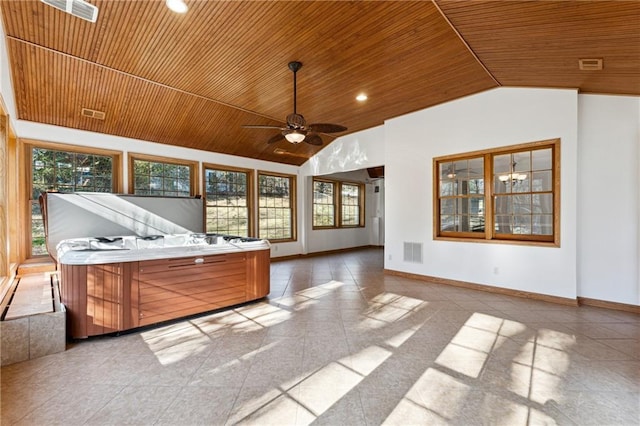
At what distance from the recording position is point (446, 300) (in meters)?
4.07

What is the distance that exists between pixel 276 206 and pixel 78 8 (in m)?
5.47

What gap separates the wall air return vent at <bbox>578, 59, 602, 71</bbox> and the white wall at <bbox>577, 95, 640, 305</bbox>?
933mm

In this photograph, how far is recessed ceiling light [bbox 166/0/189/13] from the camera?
8.44 ft

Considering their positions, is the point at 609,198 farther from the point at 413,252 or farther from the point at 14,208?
the point at 14,208

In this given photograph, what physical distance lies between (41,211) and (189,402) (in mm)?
4421

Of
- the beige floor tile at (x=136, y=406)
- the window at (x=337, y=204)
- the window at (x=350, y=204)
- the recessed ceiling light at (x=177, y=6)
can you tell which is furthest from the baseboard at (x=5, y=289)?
the window at (x=350, y=204)

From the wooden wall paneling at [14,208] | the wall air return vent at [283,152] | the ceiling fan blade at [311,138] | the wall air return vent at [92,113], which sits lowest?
the wooden wall paneling at [14,208]

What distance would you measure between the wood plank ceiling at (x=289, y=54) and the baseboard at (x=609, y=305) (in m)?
2.69

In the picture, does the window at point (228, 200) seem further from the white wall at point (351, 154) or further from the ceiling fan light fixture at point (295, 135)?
the ceiling fan light fixture at point (295, 135)

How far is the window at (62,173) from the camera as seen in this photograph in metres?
4.40

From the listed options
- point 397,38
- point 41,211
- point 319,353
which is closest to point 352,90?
point 397,38

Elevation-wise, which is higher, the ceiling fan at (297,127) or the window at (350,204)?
the ceiling fan at (297,127)

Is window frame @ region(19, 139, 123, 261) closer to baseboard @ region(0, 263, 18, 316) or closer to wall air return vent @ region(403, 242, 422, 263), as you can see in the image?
baseboard @ region(0, 263, 18, 316)

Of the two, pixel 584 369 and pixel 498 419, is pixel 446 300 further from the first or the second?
pixel 498 419
